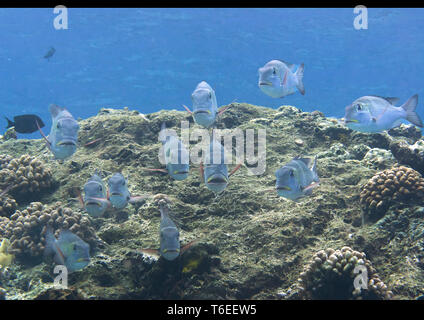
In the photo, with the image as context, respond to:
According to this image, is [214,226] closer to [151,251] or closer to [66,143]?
[151,251]

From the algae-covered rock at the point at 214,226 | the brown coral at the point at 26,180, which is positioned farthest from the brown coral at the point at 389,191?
the brown coral at the point at 26,180

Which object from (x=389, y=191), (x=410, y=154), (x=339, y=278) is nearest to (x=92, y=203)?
(x=339, y=278)

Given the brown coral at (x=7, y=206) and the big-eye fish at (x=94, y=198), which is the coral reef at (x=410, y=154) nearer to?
the big-eye fish at (x=94, y=198)

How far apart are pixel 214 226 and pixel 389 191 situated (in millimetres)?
2767

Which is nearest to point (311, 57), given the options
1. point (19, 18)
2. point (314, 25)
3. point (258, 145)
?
point (314, 25)

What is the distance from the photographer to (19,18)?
34.1 m

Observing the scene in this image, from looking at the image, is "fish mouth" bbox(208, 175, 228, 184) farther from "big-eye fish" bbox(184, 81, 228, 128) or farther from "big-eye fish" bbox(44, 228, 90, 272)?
"big-eye fish" bbox(44, 228, 90, 272)

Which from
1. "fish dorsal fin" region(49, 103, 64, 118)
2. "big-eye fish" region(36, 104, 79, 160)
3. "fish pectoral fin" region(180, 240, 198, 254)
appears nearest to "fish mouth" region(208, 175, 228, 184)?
"fish pectoral fin" region(180, 240, 198, 254)

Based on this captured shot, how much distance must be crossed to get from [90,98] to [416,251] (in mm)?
57489

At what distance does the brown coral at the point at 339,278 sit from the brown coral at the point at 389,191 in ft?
3.53

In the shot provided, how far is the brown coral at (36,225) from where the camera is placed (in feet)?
14.0

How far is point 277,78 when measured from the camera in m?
3.96

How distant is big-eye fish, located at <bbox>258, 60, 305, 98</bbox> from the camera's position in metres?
3.95

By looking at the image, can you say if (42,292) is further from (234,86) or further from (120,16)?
(234,86)
